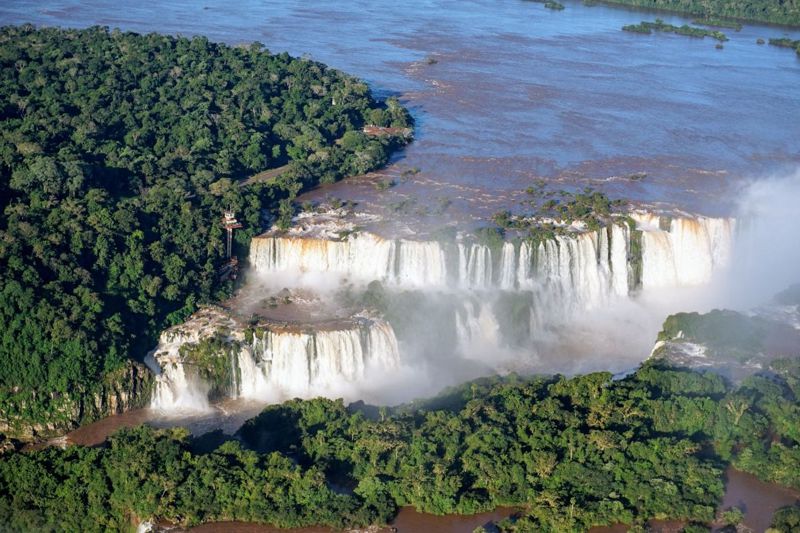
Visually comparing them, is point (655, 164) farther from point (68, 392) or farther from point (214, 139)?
point (68, 392)

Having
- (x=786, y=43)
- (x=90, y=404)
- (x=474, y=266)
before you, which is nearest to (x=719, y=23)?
(x=786, y=43)

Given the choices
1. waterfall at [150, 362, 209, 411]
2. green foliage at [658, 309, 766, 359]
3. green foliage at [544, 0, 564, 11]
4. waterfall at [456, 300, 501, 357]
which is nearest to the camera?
waterfall at [150, 362, 209, 411]

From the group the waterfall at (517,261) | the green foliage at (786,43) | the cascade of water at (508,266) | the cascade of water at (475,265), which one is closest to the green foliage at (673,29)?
the green foliage at (786,43)

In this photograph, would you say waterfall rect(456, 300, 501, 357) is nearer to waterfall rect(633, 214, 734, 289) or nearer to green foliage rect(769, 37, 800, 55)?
waterfall rect(633, 214, 734, 289)

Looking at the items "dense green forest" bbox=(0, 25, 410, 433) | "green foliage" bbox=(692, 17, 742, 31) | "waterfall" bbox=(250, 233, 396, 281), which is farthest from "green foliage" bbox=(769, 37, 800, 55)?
"waterfall" bbox=(250, 233, 396, 281)

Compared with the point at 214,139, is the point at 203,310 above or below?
below

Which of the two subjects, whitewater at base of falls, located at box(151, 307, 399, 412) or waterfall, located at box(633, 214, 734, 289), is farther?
waterfall, located at box(633, 214, 734, 289)

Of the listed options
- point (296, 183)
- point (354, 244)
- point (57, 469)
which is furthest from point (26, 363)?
point (296, 183)
